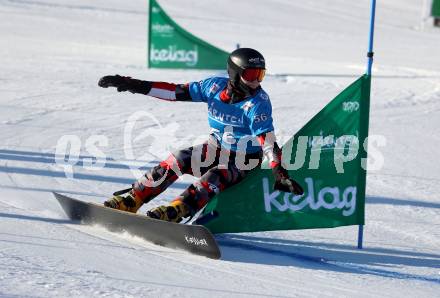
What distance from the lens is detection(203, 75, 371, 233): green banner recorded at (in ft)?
20.9

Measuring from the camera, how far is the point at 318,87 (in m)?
15.4

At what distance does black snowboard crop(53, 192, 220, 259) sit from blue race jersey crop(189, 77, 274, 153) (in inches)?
32.6

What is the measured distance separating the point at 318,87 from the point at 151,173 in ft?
30.5

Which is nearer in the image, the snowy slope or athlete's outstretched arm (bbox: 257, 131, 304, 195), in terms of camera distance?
the snowy slope

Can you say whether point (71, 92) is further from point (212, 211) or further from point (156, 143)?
point (212, 211)

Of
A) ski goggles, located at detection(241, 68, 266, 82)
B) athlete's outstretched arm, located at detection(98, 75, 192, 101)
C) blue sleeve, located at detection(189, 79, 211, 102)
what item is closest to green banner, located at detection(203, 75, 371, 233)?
ski goggles, located at detection(241, 68, 266, 82)

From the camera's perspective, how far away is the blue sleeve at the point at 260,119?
20.1 feet

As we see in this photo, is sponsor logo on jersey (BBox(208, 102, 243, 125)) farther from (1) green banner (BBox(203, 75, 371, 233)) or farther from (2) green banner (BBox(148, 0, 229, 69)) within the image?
(2) green banner (BBox(148, 0, 229, 69))

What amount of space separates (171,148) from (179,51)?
22.1ft

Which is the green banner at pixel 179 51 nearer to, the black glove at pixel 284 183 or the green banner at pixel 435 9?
the black glove at pixel 284 183

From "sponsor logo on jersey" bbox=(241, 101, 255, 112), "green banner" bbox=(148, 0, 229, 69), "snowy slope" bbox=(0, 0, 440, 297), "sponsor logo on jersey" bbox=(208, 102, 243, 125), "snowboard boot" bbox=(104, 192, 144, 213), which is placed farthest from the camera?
"green banner" bbox=(148, 0, 229, 69)

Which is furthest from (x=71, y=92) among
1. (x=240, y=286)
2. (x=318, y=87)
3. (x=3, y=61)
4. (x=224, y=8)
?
(x=224, y=8)

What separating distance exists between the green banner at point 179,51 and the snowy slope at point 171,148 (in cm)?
51

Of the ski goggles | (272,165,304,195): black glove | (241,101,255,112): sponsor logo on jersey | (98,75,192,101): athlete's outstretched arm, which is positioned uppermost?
the ski goggles
